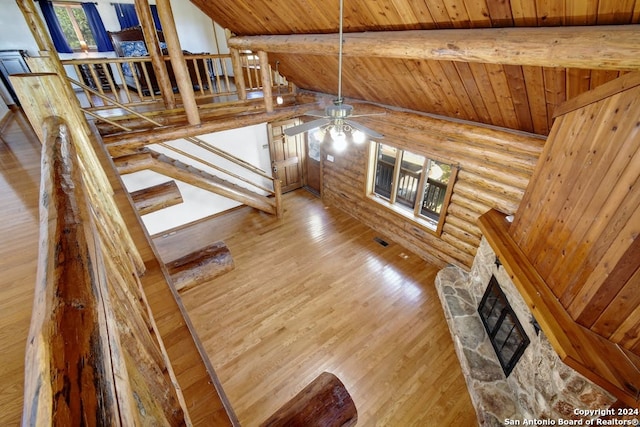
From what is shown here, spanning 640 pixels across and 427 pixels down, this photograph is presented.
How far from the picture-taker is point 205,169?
644 cm

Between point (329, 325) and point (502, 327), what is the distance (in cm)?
241

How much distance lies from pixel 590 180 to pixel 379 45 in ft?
7.63

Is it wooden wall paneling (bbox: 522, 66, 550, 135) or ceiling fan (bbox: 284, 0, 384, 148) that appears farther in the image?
wooden wall paneling (bbox: 522, 66, 550, 135)

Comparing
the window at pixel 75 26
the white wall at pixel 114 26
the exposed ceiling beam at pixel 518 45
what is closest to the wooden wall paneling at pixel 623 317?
the exposed ceiling beam at pixel 518 45

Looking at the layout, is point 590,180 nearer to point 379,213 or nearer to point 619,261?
point 619,261

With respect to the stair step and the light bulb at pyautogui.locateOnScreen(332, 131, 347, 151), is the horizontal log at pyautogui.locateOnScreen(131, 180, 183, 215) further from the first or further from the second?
the light bulb at pyautogui.locateOnScreen(332, 131, 347, 151)

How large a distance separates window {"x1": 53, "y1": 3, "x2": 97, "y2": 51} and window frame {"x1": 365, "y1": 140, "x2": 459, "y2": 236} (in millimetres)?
9799

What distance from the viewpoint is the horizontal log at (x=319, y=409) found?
5.64 ft

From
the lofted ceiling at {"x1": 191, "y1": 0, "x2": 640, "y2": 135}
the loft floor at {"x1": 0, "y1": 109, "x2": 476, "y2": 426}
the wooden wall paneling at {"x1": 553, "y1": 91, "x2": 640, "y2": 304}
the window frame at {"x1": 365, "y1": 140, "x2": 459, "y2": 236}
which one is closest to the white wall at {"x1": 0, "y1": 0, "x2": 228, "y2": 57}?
the loft floor at {"x1": 0, "y1": 109, "x2": 476, "y2": 426}

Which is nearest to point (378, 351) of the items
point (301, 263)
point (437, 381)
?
point (437, 381)

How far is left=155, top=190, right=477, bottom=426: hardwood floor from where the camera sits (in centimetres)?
347

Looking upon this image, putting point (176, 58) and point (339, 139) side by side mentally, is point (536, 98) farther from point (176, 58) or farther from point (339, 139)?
point (176, 58)

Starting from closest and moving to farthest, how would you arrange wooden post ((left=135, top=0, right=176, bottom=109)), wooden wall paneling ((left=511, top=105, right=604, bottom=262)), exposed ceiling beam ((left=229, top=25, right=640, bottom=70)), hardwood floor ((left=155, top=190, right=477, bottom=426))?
1. exposed ceiling beam ((left=229, top=25, right=640, bottom=70))
2. wooden wall paneling ((left=511, top=105, right=604, bottom=262))
3. hardwood floor ((left=155, top=190, right=477, bottom=426))
4. wooden post ((left=135, top=0, right=176, bottom=109))

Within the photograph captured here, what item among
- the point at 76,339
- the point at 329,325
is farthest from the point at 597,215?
the point at 329,325
